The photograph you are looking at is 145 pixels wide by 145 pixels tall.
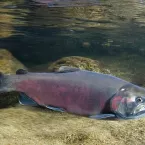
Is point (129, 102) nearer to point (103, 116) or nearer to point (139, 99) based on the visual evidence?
point (139, 99)

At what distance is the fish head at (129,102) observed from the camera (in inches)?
128

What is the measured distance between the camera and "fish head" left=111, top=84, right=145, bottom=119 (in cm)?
324

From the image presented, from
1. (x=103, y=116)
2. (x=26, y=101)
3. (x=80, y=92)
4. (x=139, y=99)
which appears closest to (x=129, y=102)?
(x=139, y=99)

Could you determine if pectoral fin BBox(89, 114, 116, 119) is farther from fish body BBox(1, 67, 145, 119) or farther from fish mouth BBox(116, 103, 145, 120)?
fish mouth BBox(116, 103, 145, 120)

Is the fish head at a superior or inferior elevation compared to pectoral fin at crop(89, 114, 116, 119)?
superior

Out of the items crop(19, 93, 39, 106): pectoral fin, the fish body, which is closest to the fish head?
the fish body

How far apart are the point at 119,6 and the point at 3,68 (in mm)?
7756

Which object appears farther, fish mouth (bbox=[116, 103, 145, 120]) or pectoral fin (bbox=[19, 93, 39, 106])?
pectoral fin (bbox=[19, 93, 39, 106])

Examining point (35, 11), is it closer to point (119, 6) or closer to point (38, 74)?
point (119, 6)

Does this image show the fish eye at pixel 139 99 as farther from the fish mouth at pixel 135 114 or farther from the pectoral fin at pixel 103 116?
the pectoral fin at pixel 103 116

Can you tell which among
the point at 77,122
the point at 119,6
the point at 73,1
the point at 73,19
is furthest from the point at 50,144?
the point at 73,19

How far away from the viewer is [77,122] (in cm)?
626

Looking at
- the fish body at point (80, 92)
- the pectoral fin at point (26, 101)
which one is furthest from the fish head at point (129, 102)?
the pectoral fin at point (26, 101)

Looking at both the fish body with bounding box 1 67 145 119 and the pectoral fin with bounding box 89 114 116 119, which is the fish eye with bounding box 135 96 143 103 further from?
the pectoral fin with bounding box 89 114 116 119
